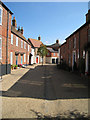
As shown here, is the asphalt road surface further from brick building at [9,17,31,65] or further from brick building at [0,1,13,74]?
brick building at [9,17,31,65]

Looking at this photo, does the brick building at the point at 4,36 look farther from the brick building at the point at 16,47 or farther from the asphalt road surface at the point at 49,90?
the asphalt road surface at the point at 49,90

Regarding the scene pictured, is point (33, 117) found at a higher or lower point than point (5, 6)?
lower

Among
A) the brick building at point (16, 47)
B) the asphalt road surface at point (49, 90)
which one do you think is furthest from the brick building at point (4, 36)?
the asphalt road surface at point (49, 90)

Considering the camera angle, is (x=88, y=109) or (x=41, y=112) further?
(x=88, y=109)

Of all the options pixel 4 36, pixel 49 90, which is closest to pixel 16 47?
pixel 4 36

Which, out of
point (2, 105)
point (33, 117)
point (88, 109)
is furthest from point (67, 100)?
point (2, 105)

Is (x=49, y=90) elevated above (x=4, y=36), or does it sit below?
below

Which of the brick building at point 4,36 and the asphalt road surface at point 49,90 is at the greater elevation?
the brick building at point 4,36

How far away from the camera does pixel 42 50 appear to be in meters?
27.9

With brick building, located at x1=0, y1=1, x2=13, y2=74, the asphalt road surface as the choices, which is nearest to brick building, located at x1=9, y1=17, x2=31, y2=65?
brick building, located at x1=0, y1=1, x2=13, y2=74

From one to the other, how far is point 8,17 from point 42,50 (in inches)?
686

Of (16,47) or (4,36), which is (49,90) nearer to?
(4,36)

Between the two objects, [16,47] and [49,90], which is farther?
[16,47]

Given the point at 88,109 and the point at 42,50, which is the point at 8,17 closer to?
the point at 88,109
